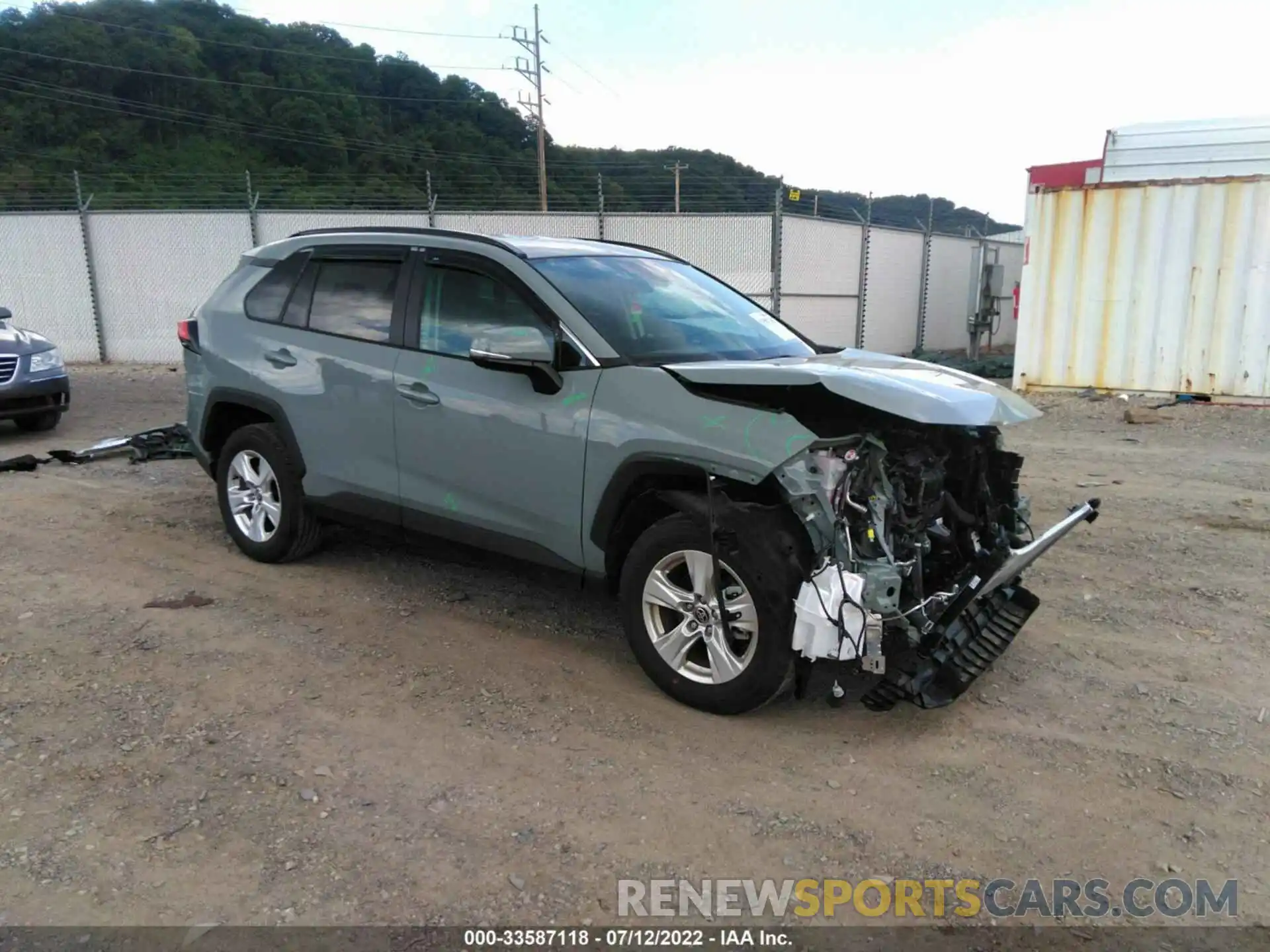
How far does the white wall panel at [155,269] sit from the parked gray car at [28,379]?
6922 mm

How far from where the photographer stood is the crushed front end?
3.14 m

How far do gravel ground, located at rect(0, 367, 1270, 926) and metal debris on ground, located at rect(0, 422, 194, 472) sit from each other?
259 centimetres

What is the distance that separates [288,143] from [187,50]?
1097cm

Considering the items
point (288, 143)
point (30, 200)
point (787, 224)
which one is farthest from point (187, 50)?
point (787, 224)

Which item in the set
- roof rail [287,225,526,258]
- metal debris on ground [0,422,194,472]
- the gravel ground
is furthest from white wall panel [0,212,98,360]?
roof rail [287,225,526,258]

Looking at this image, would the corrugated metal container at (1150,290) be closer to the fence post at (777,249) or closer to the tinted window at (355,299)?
the fence post at (777,249)

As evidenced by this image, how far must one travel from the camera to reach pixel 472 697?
371cm

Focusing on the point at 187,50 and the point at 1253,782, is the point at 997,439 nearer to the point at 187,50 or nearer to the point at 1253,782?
the point at 1253,782

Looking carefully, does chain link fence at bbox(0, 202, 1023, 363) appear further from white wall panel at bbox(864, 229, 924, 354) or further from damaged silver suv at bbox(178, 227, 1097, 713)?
damaged silver suv at bbox(178, 227, 1097, 713)

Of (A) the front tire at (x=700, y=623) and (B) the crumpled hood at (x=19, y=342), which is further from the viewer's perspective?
(B) the crumpled hood at (x=19, y=342)

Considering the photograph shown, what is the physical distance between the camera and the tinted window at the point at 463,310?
13.4 ft

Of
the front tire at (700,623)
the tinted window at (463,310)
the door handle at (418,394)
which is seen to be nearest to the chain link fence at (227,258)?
the tinted window at (463,310)

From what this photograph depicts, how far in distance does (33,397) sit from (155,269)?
8.19m

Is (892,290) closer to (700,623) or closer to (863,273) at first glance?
(863,273)
